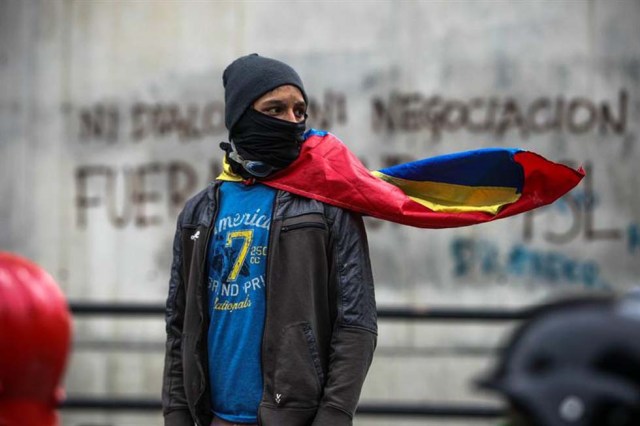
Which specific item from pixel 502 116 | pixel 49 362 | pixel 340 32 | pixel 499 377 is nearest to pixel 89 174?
pixel 340 32

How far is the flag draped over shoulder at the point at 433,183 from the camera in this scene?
3742 mm

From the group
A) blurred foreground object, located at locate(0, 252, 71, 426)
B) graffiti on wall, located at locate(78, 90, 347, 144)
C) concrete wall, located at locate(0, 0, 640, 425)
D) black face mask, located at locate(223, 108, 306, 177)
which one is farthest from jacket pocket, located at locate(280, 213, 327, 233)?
graffiti on wall, located at locate(78, 90, 347, 144)

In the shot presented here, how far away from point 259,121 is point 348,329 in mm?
658

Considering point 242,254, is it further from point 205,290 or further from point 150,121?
point 150,121

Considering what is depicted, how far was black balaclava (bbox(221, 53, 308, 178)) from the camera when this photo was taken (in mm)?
3709

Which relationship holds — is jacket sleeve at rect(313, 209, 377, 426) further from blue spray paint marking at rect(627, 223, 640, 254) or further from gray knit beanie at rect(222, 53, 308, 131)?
blue spray paint marking at rect(627, 223, 640, 254)

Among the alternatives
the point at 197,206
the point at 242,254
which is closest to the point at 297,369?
the point at 242,254

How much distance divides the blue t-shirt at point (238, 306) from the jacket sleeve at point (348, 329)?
207 millimetres

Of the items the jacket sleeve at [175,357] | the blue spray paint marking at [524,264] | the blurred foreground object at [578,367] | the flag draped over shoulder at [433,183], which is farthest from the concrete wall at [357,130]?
the blurred foreground object at [578,367]

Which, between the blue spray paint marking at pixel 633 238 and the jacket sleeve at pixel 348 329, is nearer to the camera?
the jacket sleeve at pixel 348 329

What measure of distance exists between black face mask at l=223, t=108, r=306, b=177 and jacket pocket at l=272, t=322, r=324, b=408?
0.50m

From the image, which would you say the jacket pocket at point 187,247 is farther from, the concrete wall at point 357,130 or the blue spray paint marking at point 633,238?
the blue spray paint marking at point 633,238

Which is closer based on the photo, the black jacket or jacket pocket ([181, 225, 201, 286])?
the black jacket

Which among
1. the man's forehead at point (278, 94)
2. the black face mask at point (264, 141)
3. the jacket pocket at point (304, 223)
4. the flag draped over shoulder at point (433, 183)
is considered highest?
the man's forehead at point (278, 94)
